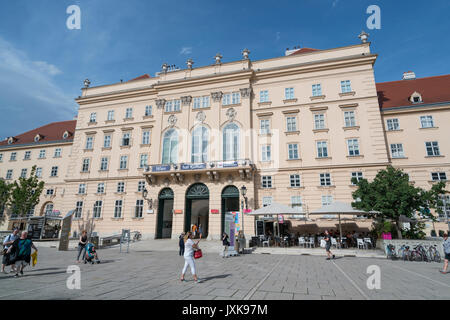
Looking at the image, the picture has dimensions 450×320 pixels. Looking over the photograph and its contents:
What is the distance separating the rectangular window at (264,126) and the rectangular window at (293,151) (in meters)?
3.04

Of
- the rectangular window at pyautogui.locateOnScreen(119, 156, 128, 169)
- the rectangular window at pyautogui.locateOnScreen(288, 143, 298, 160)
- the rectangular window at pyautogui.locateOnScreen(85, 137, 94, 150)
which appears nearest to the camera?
the rectangular window at pyautogui.locateOnScreen(288, 143, 298, 160)

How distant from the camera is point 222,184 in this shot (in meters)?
26.5

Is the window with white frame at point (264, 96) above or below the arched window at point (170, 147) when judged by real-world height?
above

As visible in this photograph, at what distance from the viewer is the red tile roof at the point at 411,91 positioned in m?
26.6

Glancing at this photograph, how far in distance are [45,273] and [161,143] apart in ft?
69.1

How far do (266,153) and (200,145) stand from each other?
7711 mm

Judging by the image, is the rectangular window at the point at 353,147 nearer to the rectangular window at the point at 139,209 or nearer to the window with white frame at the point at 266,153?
the window with white frame at the point at 266,153

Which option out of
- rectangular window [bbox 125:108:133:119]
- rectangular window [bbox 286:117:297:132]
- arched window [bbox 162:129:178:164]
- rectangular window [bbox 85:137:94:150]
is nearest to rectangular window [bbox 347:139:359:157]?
rectangular window [bbox 286:117:297:132]

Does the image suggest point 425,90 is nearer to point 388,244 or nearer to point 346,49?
point 346,49

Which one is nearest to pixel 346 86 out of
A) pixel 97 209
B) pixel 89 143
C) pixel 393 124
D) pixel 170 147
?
pixel 393 124

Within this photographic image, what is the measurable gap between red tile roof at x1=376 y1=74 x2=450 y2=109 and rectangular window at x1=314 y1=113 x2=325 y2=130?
22.7ft

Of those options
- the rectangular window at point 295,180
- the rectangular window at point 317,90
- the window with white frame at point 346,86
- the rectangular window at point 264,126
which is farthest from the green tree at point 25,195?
the window with white frame at point 346,86

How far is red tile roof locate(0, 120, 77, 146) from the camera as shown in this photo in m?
39.1

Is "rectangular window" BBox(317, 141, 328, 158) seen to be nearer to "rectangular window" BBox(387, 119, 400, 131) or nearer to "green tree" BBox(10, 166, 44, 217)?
"rectangular window" BBox(387, 119, 400, 131)
